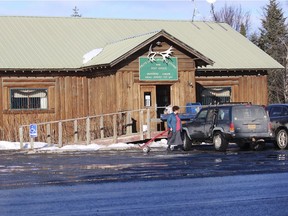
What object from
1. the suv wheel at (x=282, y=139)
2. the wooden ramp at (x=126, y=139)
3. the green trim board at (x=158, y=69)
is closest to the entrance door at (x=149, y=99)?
the green trim board at (x=158, y=69)

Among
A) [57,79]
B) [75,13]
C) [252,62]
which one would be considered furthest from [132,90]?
[75,13]

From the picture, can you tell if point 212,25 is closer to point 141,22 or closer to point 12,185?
point 141,22

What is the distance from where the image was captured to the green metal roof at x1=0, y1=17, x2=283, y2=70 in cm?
3661

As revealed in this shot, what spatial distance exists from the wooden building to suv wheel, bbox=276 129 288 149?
796cm

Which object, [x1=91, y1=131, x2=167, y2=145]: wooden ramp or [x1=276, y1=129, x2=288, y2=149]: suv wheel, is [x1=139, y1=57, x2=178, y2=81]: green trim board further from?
[x1=276, y1=129, x2=288, y2=149]: suv wheel

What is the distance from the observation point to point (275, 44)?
3004 inches

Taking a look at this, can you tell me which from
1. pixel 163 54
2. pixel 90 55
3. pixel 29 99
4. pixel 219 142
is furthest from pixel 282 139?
pixel 29 99

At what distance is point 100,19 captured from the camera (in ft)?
143

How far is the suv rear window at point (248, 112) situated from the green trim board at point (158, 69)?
8.71m

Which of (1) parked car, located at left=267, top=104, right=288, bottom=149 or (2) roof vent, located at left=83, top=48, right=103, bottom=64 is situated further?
(2) roof vent, located at left=83, top=48, right=103, bottom=64

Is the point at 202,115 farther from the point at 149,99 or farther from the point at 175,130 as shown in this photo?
the point at 149,99

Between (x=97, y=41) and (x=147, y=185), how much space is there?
25.0m

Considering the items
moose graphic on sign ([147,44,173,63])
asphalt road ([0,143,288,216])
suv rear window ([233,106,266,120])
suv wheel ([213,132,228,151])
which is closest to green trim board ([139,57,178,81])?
moose graphic on sign ([147,44,173,63])

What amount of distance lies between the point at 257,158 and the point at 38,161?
7.10 meters
